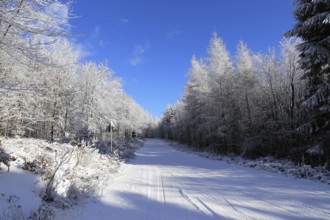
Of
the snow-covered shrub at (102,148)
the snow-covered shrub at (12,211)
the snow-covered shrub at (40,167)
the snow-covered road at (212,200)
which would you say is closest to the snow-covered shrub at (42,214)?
the snow-covered shrub at (12,211)

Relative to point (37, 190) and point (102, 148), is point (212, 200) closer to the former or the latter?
point (37, 190)

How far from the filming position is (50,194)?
18.5 feet

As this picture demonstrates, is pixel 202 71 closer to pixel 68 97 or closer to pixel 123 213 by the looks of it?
pixel 68 97

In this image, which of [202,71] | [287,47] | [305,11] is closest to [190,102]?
[202,71]

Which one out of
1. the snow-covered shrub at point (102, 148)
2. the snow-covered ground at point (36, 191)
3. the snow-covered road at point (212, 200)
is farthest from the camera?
the snow-covered shrub at point (102, 148)

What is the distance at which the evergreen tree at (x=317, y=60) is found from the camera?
1084cm

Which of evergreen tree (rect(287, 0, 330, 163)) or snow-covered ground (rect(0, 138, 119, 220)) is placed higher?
evergreen tree (rect(287, 0, 330, 163))

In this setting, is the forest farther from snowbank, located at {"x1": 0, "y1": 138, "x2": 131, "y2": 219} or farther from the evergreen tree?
snowbank, located at {"x1": 0, "y1": 138, "x2": 131, "y2": 219}

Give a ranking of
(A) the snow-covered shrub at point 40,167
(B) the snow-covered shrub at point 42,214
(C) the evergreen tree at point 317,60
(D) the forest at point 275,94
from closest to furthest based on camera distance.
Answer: (B) the snow-covered shrub at point 42,214 → (A) the snow-covered shrub at point 40,167 → (C) the evergreen tree at point 317,60 → (D) the forest at point 275,94

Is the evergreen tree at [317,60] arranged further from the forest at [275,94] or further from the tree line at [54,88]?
the tree line at [54,88]

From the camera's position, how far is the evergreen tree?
10844 mm

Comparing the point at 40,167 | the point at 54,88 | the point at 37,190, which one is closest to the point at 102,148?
the point at 54,88

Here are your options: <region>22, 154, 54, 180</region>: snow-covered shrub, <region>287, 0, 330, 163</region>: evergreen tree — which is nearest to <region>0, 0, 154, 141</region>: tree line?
<region>22, 154, 54, 180</region>: snow-covered shrub

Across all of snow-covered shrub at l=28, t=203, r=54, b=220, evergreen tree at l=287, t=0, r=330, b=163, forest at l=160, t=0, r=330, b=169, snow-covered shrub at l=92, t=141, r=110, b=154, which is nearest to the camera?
snow-covered shrub at l=28, t=203, r=54, b=220
